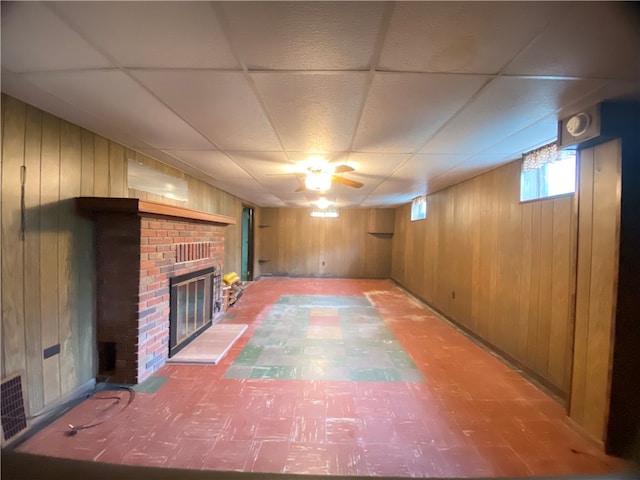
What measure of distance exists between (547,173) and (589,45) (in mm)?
1634

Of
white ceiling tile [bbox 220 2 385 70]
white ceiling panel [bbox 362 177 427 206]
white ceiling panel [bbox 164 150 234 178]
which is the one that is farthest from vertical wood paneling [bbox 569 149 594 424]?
white ceiling panel [bbox 164 150 234 178]

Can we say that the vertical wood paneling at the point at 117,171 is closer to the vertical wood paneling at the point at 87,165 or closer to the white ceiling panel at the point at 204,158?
the vertical wood paneling at the point at 87,165

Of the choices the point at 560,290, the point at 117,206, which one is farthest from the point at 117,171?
the point at 560,290

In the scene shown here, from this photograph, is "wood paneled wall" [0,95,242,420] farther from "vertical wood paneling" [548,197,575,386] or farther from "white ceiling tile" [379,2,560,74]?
"vertical wood paneling" [548,197,575,386]

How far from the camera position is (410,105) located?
167 cm

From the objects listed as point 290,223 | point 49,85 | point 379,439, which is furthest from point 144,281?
point 290,223

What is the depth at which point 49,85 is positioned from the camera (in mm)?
1512

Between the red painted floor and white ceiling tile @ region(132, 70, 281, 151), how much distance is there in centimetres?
210

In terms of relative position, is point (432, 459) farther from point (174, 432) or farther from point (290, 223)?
point (290, 223)

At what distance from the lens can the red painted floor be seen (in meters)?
1.56

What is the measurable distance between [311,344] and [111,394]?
1883 mm

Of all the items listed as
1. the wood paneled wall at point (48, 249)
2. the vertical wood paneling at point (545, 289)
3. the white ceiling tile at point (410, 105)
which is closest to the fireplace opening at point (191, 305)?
the wood paneled wall at point (48, 249)

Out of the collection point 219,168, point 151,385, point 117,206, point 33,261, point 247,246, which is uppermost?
point 219,168

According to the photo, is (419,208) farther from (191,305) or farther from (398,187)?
(191,305)
